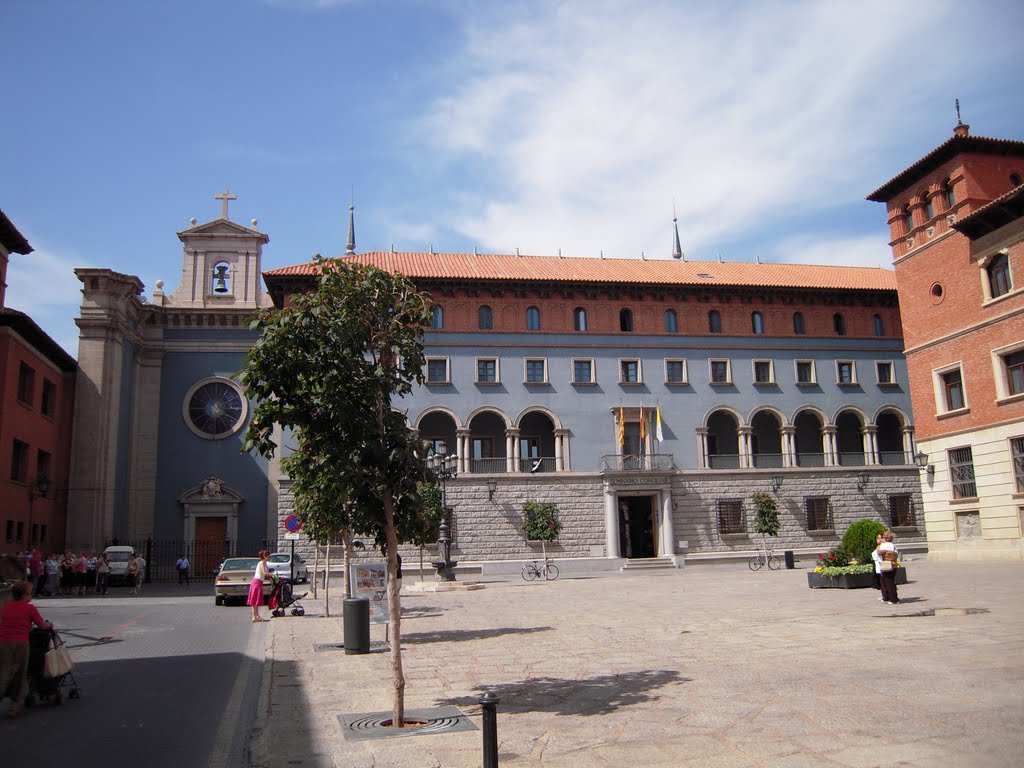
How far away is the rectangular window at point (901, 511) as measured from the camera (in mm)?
44062

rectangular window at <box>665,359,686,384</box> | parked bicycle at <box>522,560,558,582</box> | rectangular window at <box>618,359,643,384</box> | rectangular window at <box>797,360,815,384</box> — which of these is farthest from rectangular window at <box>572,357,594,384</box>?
rectangular window at <box>797,360,815,384</box>

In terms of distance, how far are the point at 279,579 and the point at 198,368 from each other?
89.2 ft

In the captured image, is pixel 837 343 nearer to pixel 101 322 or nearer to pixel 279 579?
pixel 279 579

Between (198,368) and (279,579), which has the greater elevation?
(198,368)

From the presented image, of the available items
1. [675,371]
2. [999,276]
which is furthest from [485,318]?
[999,276]

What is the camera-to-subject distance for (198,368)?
45.8 m

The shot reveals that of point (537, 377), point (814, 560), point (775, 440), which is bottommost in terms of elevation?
point (814, 560)

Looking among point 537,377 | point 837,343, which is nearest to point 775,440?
point 837,343

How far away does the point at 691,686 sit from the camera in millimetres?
9180

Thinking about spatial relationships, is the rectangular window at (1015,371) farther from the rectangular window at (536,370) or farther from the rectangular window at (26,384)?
the rectangular window at (26,384)

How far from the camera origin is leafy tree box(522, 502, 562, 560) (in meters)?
38.6

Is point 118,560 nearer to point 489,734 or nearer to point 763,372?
point 763,372

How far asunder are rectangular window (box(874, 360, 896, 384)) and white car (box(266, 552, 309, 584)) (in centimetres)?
3167

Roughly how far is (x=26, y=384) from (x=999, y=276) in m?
37.5
